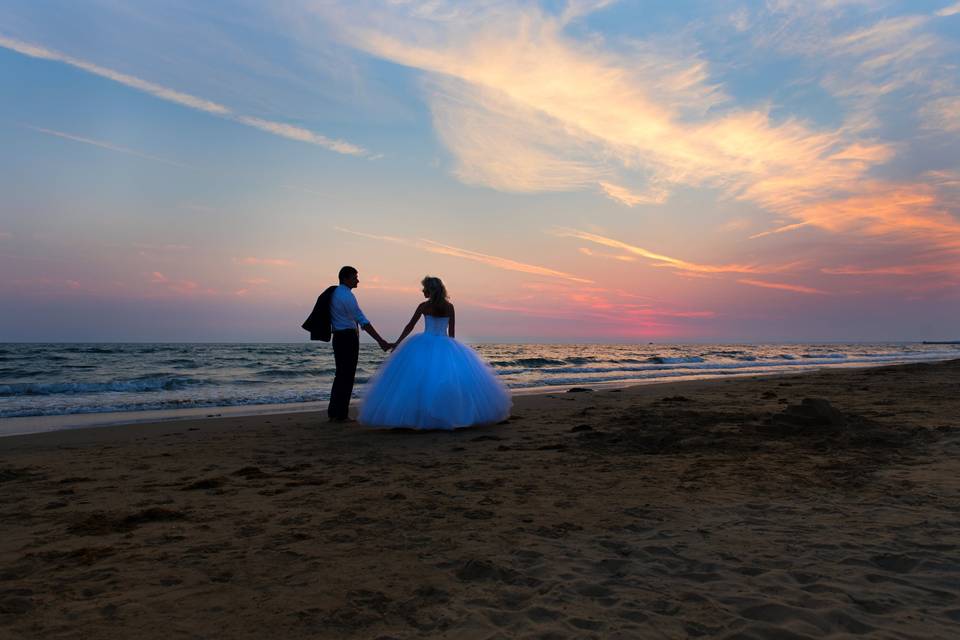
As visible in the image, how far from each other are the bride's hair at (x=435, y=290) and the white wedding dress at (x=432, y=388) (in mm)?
237

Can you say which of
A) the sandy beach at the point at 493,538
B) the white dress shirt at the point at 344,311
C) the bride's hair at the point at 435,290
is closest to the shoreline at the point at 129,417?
the white dress shirt at the point at 344,311

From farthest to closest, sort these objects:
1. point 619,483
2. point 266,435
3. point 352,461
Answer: point 266,435 < point 352,461 < point 619,483

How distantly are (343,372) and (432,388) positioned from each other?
199 cm

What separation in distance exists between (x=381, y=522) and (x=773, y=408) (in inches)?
327

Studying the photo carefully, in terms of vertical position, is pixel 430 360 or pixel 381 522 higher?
pixel 430 360

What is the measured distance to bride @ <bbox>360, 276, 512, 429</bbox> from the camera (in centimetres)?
769

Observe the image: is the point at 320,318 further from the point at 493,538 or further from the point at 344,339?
the point at 493,538

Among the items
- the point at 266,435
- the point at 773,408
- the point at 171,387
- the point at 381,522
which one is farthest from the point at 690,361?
the point at 381,522

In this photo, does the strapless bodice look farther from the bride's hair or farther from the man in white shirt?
the man in white shirt

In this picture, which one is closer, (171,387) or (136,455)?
(136,455)

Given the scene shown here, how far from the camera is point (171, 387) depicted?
16.2 meters

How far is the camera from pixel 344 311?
29.6 ft

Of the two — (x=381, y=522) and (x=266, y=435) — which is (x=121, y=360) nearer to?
(x=266, y=435)

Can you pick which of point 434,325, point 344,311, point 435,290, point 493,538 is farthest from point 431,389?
point 493,538
